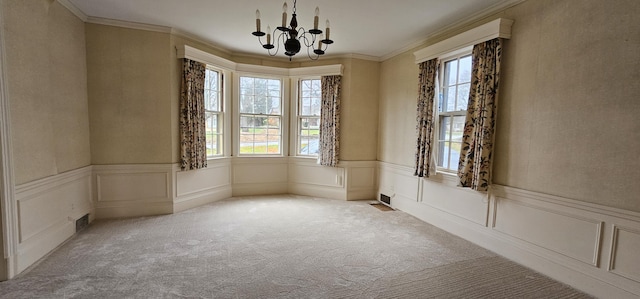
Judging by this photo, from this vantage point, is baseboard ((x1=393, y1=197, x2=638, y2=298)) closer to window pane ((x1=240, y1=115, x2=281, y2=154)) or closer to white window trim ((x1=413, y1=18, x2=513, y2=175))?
white window trim ((x1=413, y1=18, x2=513, y2=175))

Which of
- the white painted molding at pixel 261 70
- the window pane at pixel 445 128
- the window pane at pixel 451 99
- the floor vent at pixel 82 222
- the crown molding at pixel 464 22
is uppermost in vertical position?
the crown molding at pixel 464 22

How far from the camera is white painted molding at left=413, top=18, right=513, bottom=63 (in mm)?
2988

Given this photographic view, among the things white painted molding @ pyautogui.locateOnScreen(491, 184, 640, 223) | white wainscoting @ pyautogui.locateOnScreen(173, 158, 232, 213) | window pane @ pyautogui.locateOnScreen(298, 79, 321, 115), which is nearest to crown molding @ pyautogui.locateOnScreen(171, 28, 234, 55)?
window pane @ pyautogui.locateOnScreen(298, 79, 321, 115)

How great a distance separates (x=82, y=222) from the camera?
3586 mm

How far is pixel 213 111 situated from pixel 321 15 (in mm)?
2546

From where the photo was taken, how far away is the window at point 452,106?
365cm

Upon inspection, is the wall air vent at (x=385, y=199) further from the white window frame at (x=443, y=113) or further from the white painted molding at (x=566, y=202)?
the white painted molding at (x=566, y=202)

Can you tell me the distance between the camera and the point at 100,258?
2779 millimetres

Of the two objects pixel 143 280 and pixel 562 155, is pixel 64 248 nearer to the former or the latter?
pixel 143 280

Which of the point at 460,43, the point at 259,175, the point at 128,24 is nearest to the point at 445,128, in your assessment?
the point at 460,43

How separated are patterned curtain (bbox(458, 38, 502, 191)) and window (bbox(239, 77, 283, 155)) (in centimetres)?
346

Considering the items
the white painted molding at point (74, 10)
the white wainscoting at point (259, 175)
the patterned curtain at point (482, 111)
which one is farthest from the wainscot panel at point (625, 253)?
the white painted molding at point (74, 10)

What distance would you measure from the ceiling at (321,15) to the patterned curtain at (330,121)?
96 cm

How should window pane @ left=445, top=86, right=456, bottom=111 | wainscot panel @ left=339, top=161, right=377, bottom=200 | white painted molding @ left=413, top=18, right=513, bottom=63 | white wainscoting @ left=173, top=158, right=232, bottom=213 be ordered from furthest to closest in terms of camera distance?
1. wainscot panel @ left=339, top=161, right=377, bottom=200
2. white wainscoting @ left=173, top=158, right=232, bottom=213
3. window pane @ left=445, top=86, right=456, bottom=111
4. white painted molding @ left=413, top=18, right=513, bottom=63
